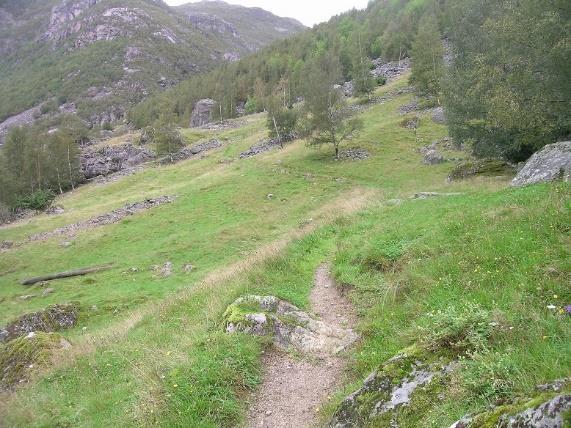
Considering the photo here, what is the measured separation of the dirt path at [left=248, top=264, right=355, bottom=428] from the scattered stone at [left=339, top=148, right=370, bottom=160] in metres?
47.2

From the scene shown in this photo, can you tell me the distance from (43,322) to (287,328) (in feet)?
69.4

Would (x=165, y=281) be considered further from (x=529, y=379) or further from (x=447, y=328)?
(x=529, y=379)

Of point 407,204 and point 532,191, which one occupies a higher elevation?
point 532,191

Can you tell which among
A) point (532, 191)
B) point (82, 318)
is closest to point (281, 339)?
point (532, 191)

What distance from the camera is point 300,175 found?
5447 centimetres

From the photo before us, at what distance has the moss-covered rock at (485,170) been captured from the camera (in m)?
31.6

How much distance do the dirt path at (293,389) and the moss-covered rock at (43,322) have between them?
20479mm

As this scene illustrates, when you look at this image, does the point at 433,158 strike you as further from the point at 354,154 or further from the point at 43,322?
the point at 43,322

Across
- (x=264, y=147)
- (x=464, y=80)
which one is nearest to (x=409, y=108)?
(x=264, y=147)

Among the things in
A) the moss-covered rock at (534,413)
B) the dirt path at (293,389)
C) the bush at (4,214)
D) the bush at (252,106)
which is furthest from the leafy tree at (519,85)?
the bush at (252,106)

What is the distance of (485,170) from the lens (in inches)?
1286

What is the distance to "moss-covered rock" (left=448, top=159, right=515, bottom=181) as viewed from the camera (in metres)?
31.6

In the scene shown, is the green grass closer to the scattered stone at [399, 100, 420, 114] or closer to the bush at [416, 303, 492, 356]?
the bush at [416, 303, 492, 356]

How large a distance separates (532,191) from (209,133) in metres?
99.2
